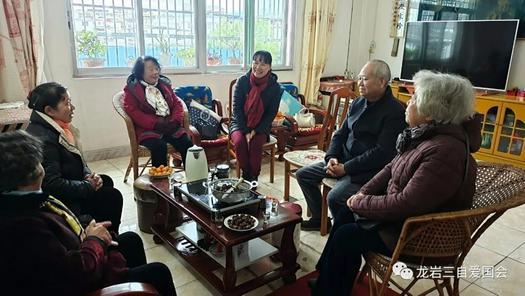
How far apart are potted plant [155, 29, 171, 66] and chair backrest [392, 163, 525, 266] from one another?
3.43m

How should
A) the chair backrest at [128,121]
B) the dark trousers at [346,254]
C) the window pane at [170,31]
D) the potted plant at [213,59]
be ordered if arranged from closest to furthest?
the dark trousers at [346,254] < the chair backrest at [128,121] < the window pane at [170,31] < the potted plant at [213,59]

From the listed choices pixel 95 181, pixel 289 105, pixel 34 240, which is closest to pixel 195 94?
pixel 289 105

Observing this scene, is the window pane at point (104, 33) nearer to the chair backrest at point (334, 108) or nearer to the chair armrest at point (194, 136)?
the chair armrest at point (194, 136)

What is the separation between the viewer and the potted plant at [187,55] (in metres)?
4.27

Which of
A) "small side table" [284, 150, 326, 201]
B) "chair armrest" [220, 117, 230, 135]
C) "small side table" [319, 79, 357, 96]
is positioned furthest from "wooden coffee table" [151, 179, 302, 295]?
"small side table" [319, 79, 357, 96]

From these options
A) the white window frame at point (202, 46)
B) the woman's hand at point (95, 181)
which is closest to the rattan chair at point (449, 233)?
the woman's hand at point (95, 181)

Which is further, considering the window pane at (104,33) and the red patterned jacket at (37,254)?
the window pane at (104,33)

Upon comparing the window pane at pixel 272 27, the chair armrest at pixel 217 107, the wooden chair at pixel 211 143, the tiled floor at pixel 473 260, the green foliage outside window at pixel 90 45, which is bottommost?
the tiled floor at pixel 473 260

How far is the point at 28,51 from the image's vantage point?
3203mm

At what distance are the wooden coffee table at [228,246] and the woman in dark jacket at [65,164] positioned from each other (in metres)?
0.35

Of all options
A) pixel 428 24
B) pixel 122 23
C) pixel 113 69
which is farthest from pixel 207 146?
pixel 428 24

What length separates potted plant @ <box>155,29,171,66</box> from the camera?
4086 mm

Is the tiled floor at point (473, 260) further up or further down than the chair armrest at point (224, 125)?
further down

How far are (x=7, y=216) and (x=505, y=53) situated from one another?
4.74 metres
